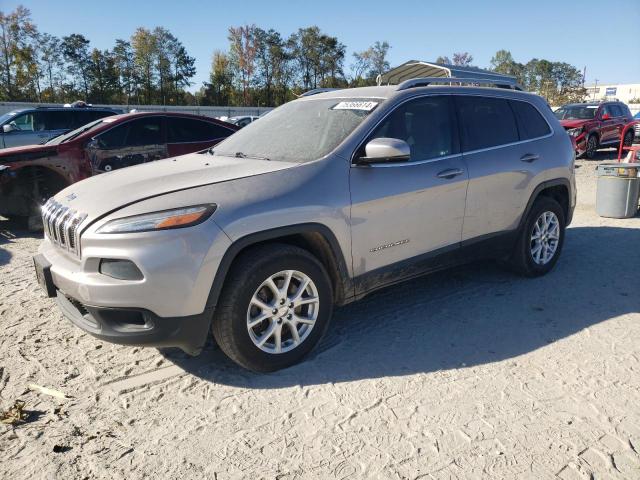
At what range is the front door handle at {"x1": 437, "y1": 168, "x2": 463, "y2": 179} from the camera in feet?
12.7

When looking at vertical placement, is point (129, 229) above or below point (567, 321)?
above

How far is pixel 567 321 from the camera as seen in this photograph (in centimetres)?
393

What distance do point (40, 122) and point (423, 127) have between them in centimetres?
1068

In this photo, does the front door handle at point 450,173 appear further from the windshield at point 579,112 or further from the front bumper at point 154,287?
the windshield at point 579,112

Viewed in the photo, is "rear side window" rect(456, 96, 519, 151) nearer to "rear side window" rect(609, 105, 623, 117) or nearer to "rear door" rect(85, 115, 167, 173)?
"rear door" rect(85, 115, 167, 173)

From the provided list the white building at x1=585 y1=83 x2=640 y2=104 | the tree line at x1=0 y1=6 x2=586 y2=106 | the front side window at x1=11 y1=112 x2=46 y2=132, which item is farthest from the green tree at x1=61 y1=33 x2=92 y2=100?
the white building at x1=585 y1=83 x2=640 y2=104

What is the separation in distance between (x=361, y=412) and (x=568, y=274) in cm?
329

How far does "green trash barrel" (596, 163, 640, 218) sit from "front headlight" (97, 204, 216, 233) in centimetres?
697

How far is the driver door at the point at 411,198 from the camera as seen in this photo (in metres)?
3.42

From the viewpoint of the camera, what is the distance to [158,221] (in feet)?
8.98

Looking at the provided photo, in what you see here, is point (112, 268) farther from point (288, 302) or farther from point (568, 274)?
point (568, 274)

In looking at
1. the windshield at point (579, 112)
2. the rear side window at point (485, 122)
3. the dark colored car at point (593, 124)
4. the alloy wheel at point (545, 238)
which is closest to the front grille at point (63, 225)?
the rear side window at point (485, 122)

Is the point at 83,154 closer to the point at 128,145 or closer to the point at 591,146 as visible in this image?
the point at 128,145

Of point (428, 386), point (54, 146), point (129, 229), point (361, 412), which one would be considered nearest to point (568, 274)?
point (428, 386)
